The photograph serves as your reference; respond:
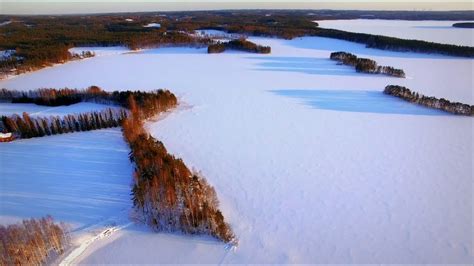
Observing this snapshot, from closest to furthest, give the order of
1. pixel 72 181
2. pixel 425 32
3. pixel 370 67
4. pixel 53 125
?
pixel 72 181 < pixel 53 125 < pixel 370 67 < pixel 425 32

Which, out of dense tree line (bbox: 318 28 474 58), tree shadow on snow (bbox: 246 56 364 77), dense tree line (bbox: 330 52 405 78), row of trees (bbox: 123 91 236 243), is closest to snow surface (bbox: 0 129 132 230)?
row of trees (bbox: 123 91 236 243)

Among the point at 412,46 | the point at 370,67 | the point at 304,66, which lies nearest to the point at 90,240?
the point at 304,66

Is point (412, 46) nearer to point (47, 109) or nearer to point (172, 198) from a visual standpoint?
point (47, 109)

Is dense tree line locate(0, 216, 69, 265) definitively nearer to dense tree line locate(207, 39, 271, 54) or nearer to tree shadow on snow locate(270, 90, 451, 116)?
tree shadow on snow locate(270, 90, 451, 116)

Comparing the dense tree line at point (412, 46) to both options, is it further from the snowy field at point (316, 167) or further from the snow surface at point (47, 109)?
the snow surface at point (47, 109)

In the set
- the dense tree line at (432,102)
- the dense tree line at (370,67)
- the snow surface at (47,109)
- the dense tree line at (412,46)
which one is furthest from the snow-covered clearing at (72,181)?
the dense tree line at (412,46)

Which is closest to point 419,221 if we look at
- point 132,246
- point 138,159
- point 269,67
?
point 132,246
